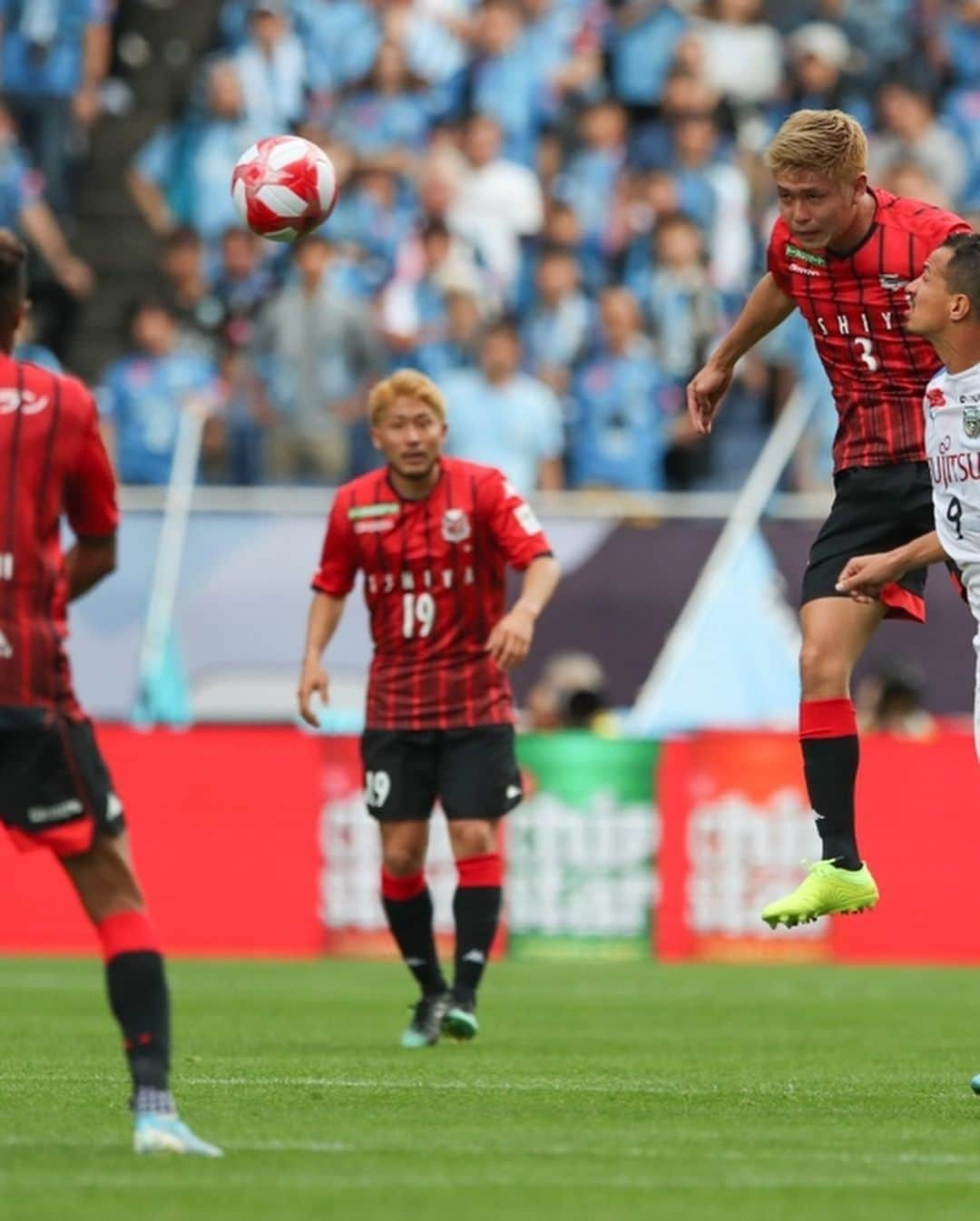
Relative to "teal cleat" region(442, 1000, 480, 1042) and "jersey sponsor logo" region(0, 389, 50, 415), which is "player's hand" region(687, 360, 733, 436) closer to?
"teal cleat" region(442, 1000, 480, 1042)

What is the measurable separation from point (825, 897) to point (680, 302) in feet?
37.8

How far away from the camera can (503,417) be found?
18781 millimetres

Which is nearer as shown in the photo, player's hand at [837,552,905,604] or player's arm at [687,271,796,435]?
player's hand at [837,552,905,604]

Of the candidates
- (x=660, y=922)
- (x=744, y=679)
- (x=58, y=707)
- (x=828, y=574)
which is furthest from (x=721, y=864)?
(x=58, y=707)

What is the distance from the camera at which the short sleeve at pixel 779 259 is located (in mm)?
9320

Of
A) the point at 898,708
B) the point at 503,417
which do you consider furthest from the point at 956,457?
the point at 503,417

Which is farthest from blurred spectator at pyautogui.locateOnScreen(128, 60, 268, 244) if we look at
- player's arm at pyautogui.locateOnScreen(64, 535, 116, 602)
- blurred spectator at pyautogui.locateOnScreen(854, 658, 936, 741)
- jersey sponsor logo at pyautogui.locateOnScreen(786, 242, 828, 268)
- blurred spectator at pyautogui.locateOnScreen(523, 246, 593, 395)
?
player's arm at pyautogui.locateOnScreen(64, 535, 116, 602)

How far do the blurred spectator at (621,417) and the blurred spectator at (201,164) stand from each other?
2912 mm

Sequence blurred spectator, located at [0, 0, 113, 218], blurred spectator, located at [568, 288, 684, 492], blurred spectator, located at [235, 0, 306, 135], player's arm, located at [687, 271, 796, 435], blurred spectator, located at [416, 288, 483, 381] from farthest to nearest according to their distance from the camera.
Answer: blurred spectator, located at [0, 0, 113, 218] → blurred spectator, located at [235, 0, 306, 135] → blurred spectator, located at [416, 288, 483, 381] → blurred spectator, located at [568, 288, 684, 492] → player's arm, located at [687, 271, 796, 435]

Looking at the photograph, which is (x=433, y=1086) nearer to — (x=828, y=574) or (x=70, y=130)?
(x=828, y=574)

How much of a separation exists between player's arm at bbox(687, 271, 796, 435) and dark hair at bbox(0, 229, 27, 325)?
2.95m

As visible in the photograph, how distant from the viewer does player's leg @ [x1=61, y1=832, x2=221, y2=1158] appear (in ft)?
22.5

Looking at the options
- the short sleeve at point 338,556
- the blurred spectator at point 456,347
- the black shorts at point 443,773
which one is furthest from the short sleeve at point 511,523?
the blurred spectator at point 456,347

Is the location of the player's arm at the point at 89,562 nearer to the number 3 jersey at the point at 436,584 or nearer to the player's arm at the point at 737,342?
the player's arm at the point at 737,342
